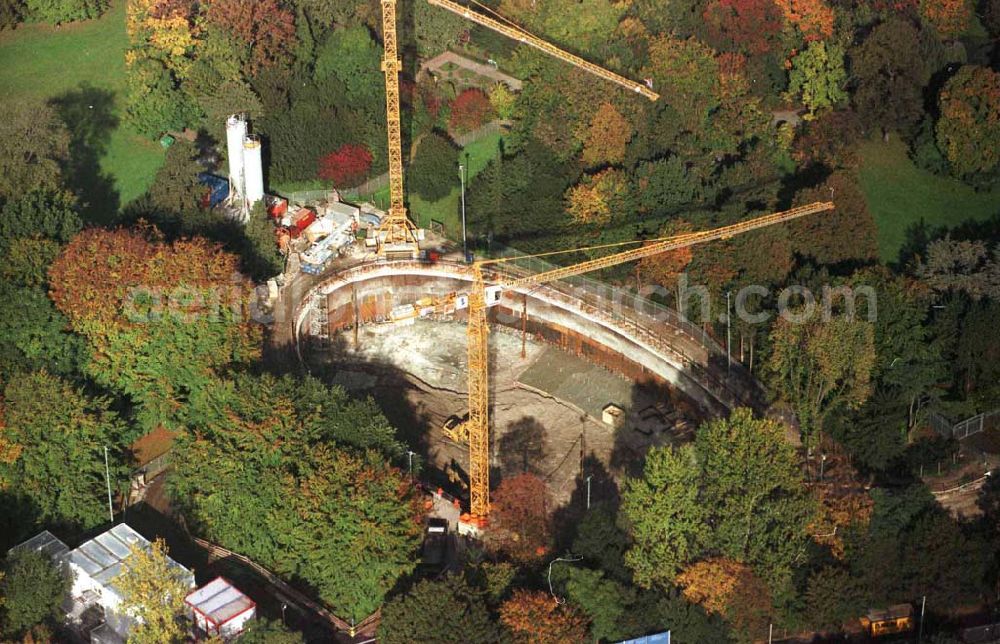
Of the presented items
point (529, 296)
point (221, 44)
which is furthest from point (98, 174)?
point (529, 296)

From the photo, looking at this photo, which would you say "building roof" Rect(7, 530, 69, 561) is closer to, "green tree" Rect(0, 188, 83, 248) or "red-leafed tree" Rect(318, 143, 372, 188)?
"green tree" Rect(0, 188, 83, 248)

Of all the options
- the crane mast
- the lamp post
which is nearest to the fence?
the lamp post

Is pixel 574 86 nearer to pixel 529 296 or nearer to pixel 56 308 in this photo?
pixel 529 296

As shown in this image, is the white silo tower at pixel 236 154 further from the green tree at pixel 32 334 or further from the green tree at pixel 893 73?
the green tree at pixel 893 73

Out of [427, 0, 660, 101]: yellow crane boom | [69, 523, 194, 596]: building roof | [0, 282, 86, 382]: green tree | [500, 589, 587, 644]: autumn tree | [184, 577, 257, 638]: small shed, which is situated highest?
[427, 0, 660, 101]: yellow crane boom

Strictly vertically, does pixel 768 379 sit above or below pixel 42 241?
below

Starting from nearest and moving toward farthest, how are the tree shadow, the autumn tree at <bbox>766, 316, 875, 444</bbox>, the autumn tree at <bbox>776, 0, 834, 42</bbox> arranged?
1. the autumn tree at <bbox>766, 316, 875, 444</bbox>
2. the tree shadow
3. the autumn tree at <bbox>776, 0, 834, 42</bbox>

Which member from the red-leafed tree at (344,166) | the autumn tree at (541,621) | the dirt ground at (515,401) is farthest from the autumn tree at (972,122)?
the autumn tree at (541,621)
